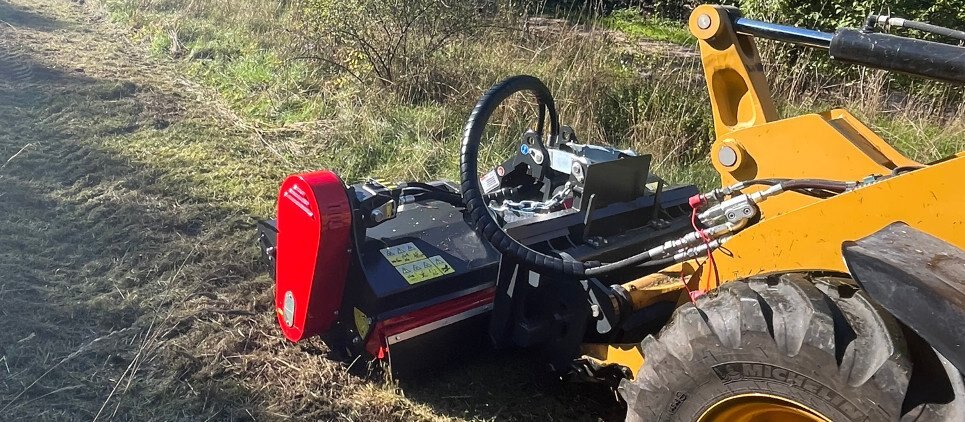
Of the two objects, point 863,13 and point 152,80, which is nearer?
point 863,13

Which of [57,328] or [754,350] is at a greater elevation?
[754,350]

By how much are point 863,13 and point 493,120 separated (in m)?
3.54

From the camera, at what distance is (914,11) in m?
6.57

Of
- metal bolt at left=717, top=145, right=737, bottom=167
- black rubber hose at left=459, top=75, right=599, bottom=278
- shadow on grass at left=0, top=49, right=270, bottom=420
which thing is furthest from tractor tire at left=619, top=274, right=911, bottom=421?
shadow on grass at left=0, top=49, right=270, bottom=420

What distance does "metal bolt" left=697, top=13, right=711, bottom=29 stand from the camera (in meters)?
2.47

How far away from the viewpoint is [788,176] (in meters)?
2.36

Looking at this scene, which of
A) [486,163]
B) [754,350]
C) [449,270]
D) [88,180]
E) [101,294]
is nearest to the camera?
[754,350]

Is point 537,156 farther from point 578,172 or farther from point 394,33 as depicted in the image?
point 394,33

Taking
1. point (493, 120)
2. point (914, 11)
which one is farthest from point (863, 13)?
point (493, 120)

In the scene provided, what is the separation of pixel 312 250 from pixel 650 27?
28.3 ft

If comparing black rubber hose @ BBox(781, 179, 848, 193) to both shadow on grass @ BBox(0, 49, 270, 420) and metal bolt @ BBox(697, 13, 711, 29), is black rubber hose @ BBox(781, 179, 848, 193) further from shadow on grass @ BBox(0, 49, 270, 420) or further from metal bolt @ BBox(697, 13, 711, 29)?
shadow on grass @ BBox(0, 49, 270, 420)

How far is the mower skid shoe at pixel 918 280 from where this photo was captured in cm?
148

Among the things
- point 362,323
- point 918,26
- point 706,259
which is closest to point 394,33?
point 362,323

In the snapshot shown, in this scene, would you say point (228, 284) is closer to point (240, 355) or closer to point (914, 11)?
point (240, 355)
